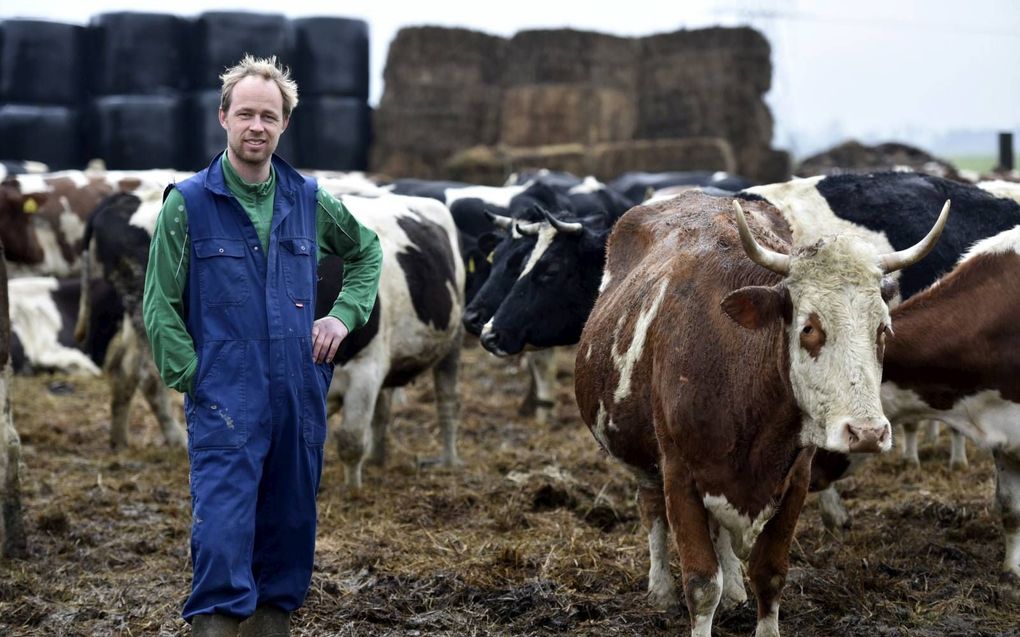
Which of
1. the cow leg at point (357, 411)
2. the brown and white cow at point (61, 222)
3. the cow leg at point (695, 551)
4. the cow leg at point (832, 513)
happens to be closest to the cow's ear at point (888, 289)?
the cow leg at point (695, 551)

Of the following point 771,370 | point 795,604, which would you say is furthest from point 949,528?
point 771,370

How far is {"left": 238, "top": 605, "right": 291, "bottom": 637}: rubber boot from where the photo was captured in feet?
13.0

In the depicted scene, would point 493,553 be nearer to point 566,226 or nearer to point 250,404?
point 566,226

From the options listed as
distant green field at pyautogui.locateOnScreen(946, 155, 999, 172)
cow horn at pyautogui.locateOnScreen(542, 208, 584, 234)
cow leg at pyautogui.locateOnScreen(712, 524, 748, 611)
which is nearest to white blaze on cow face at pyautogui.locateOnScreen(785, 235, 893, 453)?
cow leg at pyautogui.locateOnScreen(712, 524, 748, 611)

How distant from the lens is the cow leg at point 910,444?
7945 millimetres

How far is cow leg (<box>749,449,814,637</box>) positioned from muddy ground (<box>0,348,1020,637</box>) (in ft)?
1.53

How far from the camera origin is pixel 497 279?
25.3 feet

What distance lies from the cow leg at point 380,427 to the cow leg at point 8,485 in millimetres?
2917

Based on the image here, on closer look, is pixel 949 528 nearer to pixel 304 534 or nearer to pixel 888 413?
pixel 888 413

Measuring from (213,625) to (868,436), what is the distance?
79.4 inches

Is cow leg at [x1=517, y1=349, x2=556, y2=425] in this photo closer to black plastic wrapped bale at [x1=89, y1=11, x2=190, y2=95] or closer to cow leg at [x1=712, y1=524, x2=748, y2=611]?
cow leg at [x1=712, y1=524, x2=748, y2=611]

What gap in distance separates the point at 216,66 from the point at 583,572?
1616 cm

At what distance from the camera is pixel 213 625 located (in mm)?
3672

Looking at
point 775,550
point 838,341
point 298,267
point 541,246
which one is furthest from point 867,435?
point 541,246
